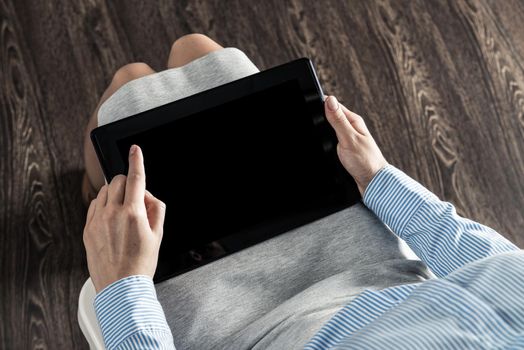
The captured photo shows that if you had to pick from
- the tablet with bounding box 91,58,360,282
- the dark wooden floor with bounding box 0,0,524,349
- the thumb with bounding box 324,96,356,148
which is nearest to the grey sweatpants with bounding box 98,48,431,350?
the tablet with bounding box 91,58,360,282

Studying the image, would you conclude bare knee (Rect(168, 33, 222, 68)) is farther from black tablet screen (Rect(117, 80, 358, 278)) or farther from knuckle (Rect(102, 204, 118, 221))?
knuckle (Rect(102, 204, 118, 221))

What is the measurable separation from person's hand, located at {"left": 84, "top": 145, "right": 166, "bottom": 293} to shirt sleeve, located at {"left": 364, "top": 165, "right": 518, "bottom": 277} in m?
0.35

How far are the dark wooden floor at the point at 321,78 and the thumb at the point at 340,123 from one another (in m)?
0.67

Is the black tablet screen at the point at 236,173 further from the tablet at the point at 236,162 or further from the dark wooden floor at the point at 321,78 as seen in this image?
the dark wooden floor at the point at 321,78

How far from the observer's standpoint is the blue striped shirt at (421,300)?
57cm

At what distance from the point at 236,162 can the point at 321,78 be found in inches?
29.5

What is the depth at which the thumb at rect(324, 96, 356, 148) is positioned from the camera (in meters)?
0.92

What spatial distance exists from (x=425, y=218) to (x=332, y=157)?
0.60ft

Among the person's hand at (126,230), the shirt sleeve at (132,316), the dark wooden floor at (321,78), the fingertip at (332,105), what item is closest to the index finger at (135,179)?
the person's hand at (126,230)

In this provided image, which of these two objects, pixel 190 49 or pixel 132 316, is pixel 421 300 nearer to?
pixel 132 316

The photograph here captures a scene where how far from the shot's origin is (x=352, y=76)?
163 centimetres

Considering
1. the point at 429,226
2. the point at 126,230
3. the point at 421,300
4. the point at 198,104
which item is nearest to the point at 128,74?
the point at 198,104

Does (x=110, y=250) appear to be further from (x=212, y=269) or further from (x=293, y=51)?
(x=293, y=51)

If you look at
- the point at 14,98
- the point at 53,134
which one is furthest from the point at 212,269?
the point at 14,98
